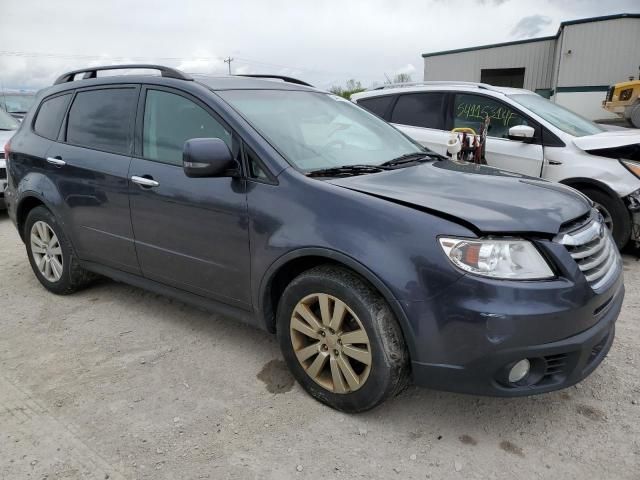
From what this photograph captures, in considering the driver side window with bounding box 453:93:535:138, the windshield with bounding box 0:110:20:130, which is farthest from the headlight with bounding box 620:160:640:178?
the windshield with bounding box 0:110:20:130

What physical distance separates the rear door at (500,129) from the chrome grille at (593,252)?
2.82 metres

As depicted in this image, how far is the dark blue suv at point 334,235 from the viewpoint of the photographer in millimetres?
2168

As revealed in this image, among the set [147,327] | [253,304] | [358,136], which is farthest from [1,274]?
[358,136]

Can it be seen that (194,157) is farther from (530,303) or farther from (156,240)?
(530,303)

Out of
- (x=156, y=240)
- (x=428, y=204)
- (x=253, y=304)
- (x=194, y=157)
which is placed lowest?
(x=253, y=304)

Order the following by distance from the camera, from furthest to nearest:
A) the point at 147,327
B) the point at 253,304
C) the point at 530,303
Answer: the point at 147,327, the point at 253,304, the point at 530,303

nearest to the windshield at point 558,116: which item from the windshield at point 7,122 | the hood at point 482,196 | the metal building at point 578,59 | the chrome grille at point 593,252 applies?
the hood at point 482,196

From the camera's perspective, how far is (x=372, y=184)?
2588 mm

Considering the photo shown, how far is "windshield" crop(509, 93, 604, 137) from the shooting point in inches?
211

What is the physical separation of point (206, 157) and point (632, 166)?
4075 millimetres

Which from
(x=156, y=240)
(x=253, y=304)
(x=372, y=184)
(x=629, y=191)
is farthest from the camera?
(x=629, y=191)

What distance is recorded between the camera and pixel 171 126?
10.7ft

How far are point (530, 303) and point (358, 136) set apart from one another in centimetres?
168

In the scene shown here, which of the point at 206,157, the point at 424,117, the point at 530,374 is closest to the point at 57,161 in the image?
the point at 206,157
